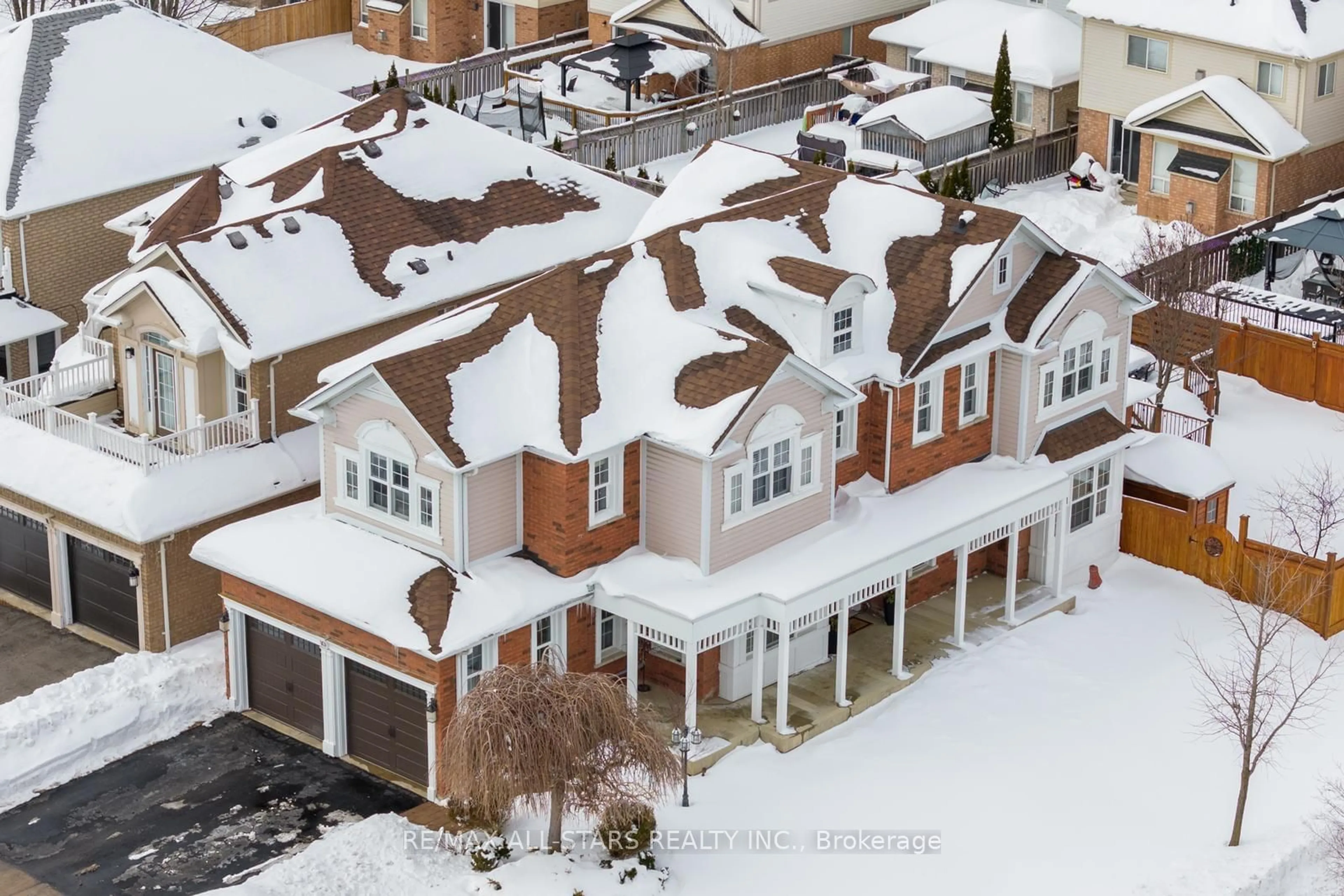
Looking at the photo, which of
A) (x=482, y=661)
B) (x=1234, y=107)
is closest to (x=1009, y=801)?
(x=482, y=661)

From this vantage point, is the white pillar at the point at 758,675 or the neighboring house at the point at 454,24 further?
the neighboring house at the point at 454,24

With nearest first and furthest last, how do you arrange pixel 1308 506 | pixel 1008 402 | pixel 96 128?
pixel 1008 402 < pixel 1308 506 < pixel 96 128

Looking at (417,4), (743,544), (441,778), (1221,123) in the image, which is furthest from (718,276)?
(417,4)

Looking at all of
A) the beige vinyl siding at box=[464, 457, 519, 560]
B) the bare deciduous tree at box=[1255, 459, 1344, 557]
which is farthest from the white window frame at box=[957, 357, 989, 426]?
the beige vinyl siding at box=[464, 457, 519, 560]

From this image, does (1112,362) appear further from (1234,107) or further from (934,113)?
(934,113)

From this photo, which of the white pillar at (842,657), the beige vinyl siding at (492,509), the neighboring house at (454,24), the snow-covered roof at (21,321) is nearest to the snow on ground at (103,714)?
the beige vinyl siding at (492,509)

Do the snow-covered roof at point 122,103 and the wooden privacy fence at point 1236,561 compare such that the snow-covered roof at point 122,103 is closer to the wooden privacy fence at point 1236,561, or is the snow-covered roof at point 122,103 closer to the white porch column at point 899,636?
the white porch column at point 899,636
